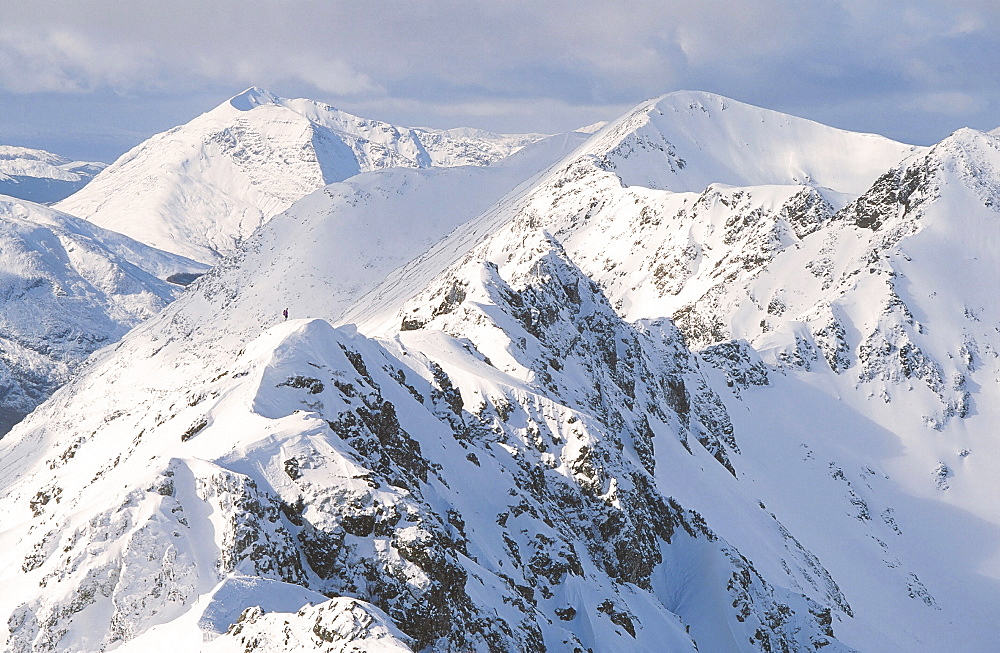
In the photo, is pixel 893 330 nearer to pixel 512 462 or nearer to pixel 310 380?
pixel 512 462

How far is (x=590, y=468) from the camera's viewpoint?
1590 inches

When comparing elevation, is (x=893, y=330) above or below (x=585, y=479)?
above

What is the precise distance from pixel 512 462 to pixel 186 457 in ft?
56.3

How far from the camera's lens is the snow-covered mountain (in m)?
23.4

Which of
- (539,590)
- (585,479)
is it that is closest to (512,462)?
(585,479)

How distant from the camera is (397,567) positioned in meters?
23.7

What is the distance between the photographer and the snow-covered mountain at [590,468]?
2344 cm

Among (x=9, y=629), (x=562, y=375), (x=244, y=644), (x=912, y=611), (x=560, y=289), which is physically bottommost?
(x=912, y=611)

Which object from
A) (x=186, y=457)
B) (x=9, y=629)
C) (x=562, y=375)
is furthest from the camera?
(x=562, y=375)

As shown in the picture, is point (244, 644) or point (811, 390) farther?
point (811, 390)

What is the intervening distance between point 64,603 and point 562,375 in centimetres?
3279

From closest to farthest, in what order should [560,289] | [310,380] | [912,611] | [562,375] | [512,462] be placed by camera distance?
[310,380] → [512,462] → [562,375] → [560,289] → [912,611]

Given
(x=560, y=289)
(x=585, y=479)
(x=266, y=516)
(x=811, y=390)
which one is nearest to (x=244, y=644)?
(x=266, y=516)

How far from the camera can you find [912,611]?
7131 cm
